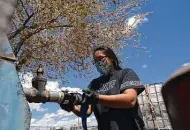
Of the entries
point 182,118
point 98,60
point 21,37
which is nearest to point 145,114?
→ point 21,37

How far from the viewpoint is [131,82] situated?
2.36m

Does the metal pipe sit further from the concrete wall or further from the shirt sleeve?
the concrete wall

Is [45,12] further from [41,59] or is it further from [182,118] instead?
[182,118]

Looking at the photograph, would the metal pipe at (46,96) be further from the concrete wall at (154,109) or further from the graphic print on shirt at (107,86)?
the concrete wall at (154,109)

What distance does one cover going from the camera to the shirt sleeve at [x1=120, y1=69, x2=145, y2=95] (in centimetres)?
234

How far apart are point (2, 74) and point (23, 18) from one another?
8.06 m

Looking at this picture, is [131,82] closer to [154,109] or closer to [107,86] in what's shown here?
[107,86]

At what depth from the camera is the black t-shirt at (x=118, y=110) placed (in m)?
2.26

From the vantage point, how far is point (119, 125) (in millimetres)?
2244

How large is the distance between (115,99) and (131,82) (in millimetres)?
244

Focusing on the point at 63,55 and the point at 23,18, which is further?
the point at 63,55

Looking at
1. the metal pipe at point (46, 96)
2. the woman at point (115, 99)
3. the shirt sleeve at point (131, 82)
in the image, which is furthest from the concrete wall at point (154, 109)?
the metal pipe at point (46, 96)

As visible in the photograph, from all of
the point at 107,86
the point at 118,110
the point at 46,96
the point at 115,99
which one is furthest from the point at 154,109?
the point at 46,96

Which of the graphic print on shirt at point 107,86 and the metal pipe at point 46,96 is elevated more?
the graphic print on shirt at point 107,86
